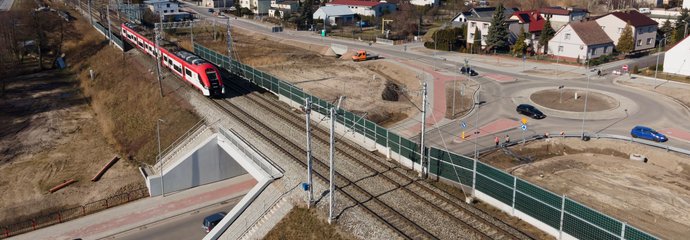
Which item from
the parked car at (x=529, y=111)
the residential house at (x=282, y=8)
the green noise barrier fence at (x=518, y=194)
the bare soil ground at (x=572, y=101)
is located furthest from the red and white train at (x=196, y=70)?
the residential house at (x=282, y=8)

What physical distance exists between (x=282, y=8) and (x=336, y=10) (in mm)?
21445

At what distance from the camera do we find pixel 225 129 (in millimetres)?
38062

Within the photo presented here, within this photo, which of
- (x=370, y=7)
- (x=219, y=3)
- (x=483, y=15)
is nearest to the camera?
(x=483, y=15)

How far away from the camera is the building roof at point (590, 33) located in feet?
233

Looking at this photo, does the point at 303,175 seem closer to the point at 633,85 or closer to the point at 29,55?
the point at 633,85

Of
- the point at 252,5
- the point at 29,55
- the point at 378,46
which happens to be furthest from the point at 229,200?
the point at 252,5

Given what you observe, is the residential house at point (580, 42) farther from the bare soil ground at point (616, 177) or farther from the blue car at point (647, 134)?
the bare soil ground at point (616, 177)

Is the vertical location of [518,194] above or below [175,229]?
above

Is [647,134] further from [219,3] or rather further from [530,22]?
[219,3]

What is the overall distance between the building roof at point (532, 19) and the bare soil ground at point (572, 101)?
29088 millimetres

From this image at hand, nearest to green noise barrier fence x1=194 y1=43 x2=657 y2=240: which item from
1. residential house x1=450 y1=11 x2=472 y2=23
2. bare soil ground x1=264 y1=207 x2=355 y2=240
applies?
bare soil ground x1=264 y1=207 x2=355 y2=240

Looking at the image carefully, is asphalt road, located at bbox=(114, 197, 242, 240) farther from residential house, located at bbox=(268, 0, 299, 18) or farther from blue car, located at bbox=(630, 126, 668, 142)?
residential house, located at bbox=(268, 0, 299, 18)

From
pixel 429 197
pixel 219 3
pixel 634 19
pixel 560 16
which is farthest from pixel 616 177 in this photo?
pixel 219 3

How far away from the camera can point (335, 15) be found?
375 ft
